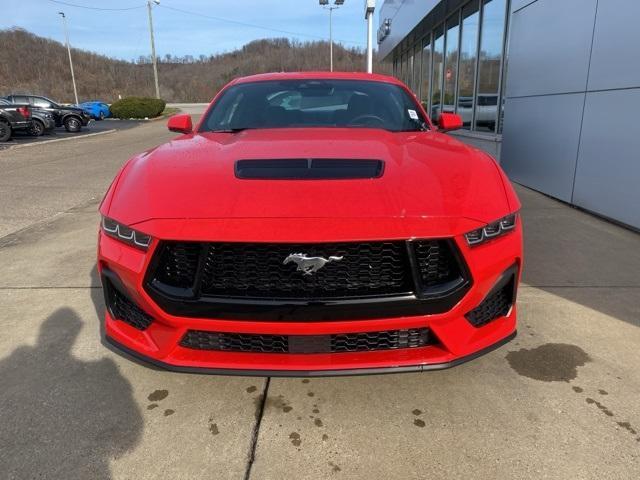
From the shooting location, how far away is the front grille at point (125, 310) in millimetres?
2031

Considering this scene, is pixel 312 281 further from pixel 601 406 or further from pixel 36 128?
pixel 36 128

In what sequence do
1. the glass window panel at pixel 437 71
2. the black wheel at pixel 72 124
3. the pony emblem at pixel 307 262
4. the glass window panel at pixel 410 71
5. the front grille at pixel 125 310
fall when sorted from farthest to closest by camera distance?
1. the black wheel at pixel 72 124
2. the glass window panel at pixel 410 71
3. the glass window panel at pixel 437 71
4. the front grille at pixel 125 310
5. the pony emblem at pixel 307 262

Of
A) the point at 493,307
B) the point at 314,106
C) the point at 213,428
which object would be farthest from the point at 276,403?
the point at 314,106

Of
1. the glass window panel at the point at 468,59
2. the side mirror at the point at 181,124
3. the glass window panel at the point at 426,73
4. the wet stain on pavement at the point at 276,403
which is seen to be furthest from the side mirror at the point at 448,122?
the glass window panel at the point at 426,73

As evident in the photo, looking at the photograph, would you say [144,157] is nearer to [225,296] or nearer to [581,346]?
[225,296]

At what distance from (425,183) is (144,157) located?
1.45 meters

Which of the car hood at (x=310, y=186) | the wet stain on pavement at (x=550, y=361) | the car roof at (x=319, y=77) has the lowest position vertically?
the wet stain on pavement at (x=550, y=361)

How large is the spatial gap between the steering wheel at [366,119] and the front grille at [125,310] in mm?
1882

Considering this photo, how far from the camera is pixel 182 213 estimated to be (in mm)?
1906

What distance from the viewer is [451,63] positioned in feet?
41.5

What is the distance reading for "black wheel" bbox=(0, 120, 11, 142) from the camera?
16.7m

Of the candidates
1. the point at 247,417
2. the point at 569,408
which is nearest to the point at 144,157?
the point at 247,417

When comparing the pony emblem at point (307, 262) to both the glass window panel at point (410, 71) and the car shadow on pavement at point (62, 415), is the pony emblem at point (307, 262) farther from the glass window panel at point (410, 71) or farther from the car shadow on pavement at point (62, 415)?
the glass window panel at point (410, 71)

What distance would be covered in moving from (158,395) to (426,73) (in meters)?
16.4
